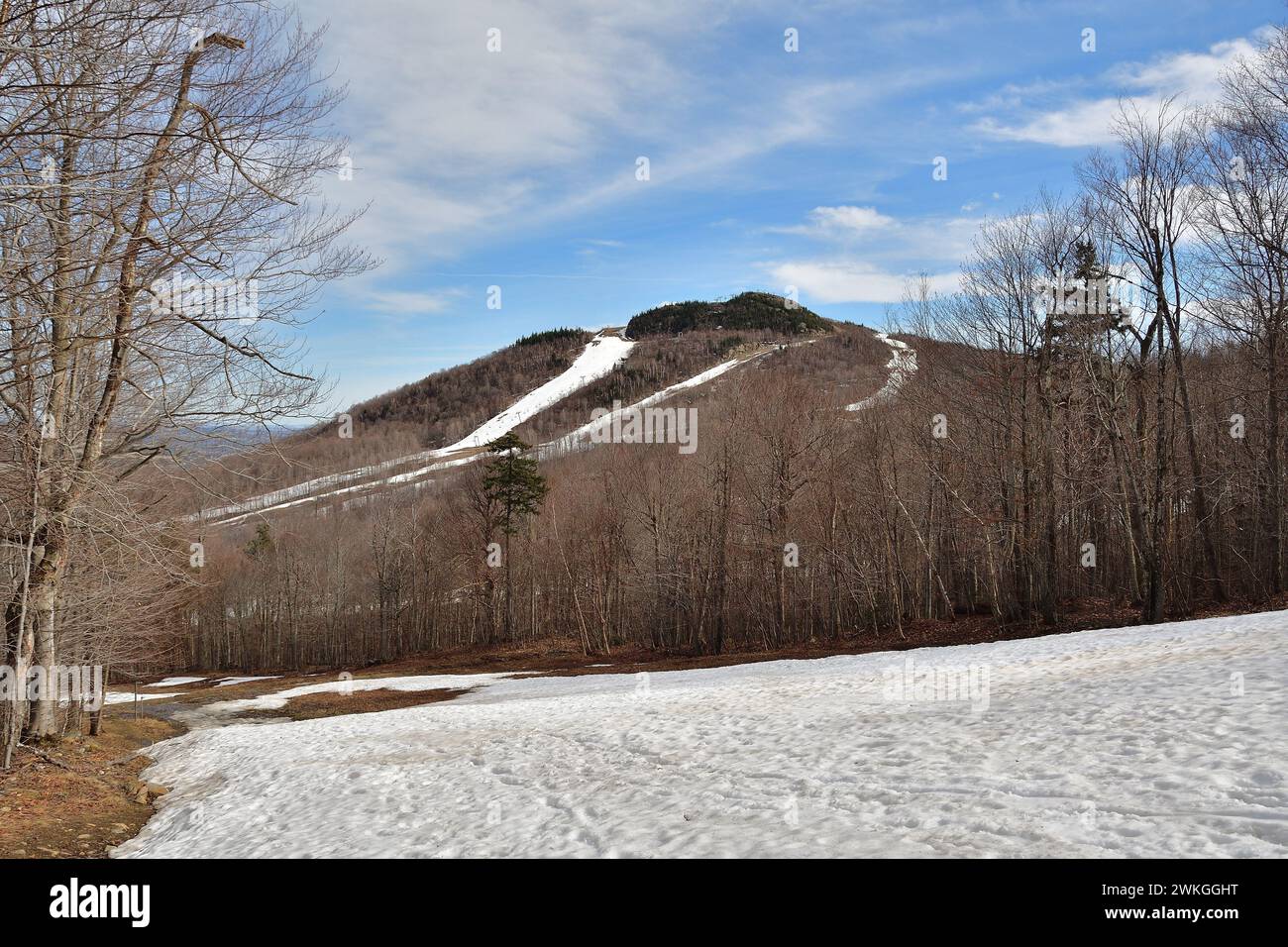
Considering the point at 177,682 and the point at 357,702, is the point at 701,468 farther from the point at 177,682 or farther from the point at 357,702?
the point at 177,682

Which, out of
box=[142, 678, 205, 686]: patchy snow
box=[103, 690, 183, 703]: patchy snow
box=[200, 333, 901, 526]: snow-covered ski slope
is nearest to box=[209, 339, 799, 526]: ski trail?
box=[200, 333, 901, 526]: snow-covered ski slope

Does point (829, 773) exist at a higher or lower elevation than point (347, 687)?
higher

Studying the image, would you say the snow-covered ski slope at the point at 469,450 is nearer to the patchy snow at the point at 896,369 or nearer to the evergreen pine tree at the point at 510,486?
the evergreen pine tree at the point at 510,486

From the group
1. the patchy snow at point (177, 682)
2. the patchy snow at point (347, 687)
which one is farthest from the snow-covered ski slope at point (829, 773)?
the patchy snow at point (177, 682)

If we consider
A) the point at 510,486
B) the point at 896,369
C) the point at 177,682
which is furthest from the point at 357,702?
the point at 177,682
